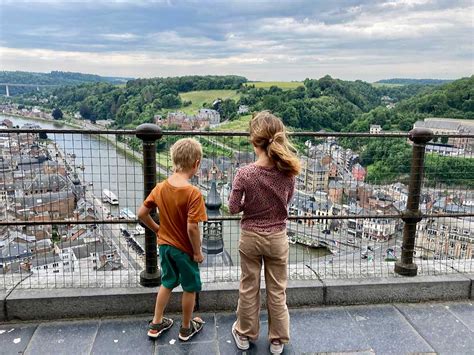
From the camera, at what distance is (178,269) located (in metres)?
2.48

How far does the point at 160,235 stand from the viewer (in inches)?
96.3

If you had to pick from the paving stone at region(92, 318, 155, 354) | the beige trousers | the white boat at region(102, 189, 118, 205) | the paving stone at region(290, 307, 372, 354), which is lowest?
the paving stone at region(290, 307, 372, 354)

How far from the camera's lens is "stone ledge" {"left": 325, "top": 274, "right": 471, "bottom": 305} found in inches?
123

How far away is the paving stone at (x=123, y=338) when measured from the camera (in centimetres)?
248

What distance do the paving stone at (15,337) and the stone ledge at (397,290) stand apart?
2139mm

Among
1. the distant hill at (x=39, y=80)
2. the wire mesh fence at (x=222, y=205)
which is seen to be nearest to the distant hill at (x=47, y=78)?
the distant hill at (x=39, y=80)

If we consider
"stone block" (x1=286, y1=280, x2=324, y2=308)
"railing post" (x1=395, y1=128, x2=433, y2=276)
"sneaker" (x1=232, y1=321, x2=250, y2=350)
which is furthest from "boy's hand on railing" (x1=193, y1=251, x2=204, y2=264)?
"railing post" (x1=395, y1=128, x2=433, y2=276)

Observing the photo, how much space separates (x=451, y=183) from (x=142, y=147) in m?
2.71

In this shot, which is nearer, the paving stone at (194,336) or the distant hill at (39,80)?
the paving stone at (194,336)

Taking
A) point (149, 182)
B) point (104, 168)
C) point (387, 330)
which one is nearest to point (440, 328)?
point (387, 330)

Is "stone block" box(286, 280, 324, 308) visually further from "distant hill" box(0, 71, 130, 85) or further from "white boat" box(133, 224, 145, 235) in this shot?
"distant hill" box(0, 71, 130, 85)

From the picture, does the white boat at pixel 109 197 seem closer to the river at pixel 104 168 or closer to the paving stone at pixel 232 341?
the river at pixel 104 168

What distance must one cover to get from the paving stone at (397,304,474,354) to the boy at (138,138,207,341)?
163cm

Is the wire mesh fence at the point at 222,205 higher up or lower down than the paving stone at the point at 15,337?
higher up
